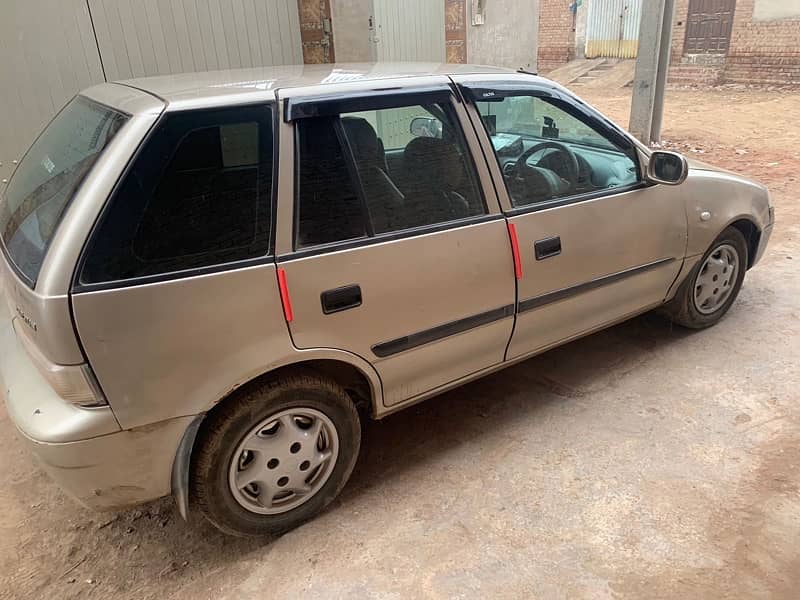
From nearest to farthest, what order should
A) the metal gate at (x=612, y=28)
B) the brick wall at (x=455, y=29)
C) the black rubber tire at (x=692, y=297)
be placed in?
the black rubber tire at (x=692, y=297), the brick wall at (x=455, y=29), the metal gate at (x=612, y=28)

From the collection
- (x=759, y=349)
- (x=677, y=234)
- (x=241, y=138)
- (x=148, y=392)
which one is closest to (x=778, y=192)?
(x=759, y=349)

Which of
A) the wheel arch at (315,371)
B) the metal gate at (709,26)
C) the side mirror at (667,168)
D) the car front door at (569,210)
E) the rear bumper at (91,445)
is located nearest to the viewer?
the rear bumper at (91,445)

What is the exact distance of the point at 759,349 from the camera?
147 inches

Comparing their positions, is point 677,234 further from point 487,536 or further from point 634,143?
point 487,536

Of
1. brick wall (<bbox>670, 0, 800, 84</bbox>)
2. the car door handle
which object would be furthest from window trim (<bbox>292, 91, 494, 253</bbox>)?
brick wall (<bbox>670, 0, 800, 84</bbox>)

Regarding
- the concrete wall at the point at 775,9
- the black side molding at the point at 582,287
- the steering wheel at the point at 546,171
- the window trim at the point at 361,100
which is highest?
the concrete wall at the point at 775,9

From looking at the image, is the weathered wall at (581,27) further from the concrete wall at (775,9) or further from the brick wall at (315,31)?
the brick wall at (315,31)

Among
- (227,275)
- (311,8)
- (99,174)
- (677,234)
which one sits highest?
(311,8)

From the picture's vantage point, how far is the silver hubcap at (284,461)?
90.9 inches

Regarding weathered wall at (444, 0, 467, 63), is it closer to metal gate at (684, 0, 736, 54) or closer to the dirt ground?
the dirt ground

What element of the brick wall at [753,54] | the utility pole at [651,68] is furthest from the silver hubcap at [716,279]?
the brick wall at [753,54]

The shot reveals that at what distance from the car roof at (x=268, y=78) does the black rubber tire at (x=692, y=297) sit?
1748mm

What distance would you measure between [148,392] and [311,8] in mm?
5624

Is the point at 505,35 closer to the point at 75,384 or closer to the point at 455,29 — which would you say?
the point at 455,29
